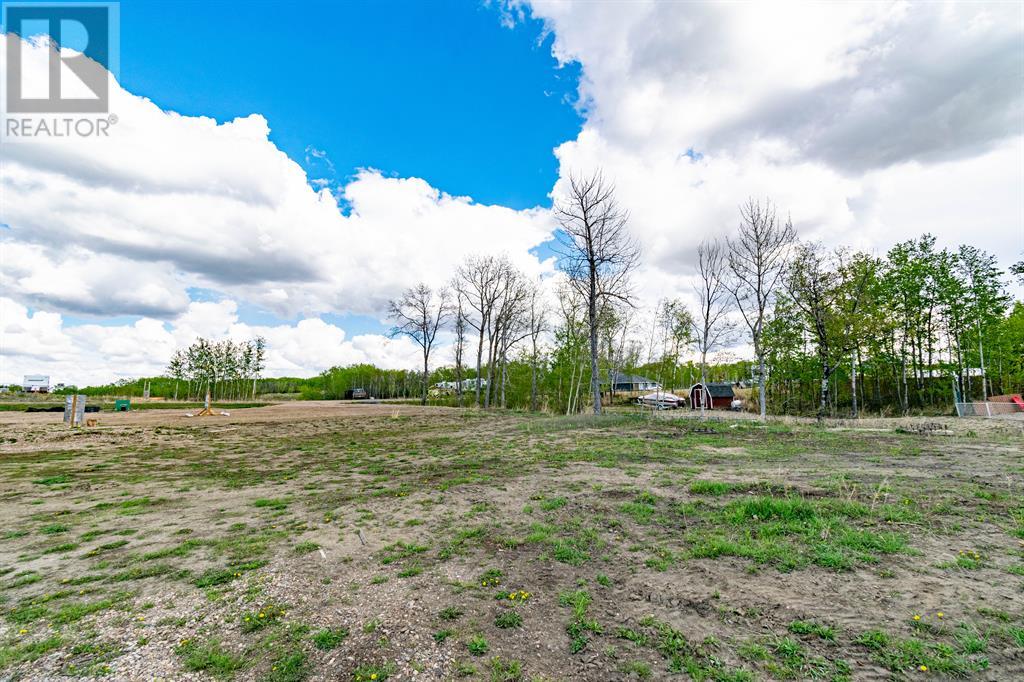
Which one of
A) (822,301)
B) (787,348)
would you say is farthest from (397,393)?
(822,301)

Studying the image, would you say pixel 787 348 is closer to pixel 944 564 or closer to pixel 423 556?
pixel 944 564

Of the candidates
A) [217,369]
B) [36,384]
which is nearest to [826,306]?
[217,369]

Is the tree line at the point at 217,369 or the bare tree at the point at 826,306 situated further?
the tree line at the point at 217,369

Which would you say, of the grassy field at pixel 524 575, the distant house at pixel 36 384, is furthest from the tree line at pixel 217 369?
the grassy field at pixel 524 575

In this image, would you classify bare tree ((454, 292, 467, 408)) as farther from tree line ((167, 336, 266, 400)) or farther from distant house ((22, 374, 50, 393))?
distant house ((22, 374, 50, 393))

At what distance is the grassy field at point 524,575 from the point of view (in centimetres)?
352

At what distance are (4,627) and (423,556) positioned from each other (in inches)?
157

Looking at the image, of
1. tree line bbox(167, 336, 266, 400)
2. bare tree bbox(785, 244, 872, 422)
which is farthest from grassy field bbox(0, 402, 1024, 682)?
tree line bbox(167, 336, 266, 400)

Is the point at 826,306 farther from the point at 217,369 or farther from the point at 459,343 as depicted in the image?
the point at 217,369

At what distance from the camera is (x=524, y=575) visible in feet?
16.4

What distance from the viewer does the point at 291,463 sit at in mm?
12812

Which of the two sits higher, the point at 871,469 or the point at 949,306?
the point at 949,306

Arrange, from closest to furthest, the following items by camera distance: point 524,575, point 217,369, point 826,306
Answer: point 524,575
point 826,306
point 217,369

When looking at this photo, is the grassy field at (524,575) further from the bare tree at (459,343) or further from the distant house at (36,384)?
the distant house at (36,384)
